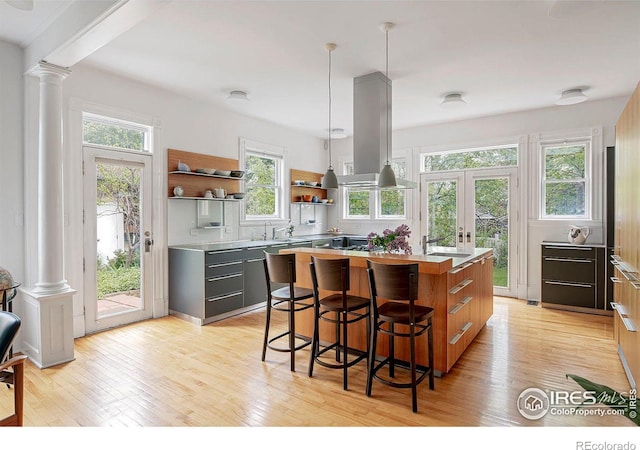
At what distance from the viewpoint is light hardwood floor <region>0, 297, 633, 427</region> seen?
2.45m

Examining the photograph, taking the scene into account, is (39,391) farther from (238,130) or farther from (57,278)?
(238,130)

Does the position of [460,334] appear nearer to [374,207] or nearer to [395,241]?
[395,241]

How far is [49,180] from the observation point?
3336 mm

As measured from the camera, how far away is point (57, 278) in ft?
11.2

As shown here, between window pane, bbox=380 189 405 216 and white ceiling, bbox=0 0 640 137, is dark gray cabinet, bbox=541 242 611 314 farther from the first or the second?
window pane, bbox=380 189 405 216

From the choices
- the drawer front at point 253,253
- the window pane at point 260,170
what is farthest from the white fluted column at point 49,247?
the window pane at point 260,170

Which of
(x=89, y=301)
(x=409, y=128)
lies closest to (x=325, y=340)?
(x=89, y=301)

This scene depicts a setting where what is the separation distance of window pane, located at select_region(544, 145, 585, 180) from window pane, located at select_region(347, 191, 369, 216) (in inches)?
119

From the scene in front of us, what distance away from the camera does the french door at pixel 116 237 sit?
13.7ft

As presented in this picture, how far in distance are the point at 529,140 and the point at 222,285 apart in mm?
4908

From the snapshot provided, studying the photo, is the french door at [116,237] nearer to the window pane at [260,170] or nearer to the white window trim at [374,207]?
the window pane at [260,170]

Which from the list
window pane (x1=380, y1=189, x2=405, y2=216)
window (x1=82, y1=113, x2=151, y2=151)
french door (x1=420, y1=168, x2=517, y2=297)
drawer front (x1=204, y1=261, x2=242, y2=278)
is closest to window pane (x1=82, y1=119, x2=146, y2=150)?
window (x1=82, y1=113, x2=151, y2=151)

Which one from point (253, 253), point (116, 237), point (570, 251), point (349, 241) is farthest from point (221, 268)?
point (570, 251)

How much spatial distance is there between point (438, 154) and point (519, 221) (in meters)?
1.71
